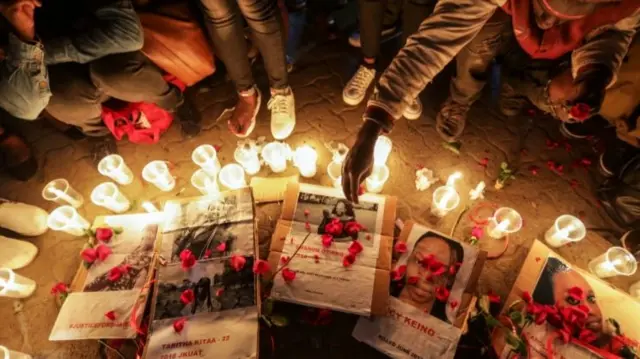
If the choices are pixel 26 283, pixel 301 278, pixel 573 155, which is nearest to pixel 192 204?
pixel 301 278

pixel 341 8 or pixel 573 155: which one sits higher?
pixel 341 8

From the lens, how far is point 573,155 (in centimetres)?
255

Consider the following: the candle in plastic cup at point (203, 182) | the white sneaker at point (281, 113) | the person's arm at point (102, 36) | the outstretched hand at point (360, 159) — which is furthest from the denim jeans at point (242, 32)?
the outstretched hand at point (360, 159)

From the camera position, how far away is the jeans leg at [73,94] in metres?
2.15

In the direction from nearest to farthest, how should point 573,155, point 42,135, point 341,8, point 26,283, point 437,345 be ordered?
point 437,345 → point 26,283 → point 573,155 → point 42,135 → point 341,8

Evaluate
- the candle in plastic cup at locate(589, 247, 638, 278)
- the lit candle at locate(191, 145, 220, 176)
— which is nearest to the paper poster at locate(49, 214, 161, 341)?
the lit candle at locate(191, 145, 220, 176)

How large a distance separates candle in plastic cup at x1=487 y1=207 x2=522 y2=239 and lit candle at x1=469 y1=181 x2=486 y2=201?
18 cm

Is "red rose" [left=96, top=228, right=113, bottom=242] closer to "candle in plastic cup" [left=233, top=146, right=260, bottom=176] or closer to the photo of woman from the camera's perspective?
"candle in plastic cup" [left=233, top=146, right=260, bottom=176]

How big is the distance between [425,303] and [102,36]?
6.60ft

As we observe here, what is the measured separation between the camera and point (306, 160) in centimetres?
233

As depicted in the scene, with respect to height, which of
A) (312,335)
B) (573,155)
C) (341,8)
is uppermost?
(341,8)

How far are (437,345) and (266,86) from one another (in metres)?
1.97

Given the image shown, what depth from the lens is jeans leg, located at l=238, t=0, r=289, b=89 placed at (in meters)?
2.08

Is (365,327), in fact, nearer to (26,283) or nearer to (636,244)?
(636,244)
